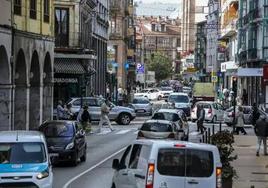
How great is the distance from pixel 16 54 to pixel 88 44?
106 feet

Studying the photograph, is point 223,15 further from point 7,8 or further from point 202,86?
point 7,8

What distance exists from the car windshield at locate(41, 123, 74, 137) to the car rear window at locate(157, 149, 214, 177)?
1267cm

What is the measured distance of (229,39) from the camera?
97562 millimetres

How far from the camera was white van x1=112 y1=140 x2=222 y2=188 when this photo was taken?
44.0 ft

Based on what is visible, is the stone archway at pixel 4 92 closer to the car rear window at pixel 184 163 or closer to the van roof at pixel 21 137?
the van roof at pixel 21 137

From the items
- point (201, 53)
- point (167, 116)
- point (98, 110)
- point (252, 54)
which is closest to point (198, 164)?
point (167, 116)

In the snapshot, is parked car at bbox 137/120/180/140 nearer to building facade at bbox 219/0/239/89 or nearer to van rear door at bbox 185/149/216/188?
van rear door at bbox 185/149/216/188

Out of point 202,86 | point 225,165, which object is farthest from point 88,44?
point 225,165

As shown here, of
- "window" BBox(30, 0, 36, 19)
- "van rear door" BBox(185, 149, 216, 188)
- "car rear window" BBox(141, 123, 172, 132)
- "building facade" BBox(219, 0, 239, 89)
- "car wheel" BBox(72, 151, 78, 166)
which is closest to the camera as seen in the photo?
"van rear door" BBox(185, 149, 216, 188)

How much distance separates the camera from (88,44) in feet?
223

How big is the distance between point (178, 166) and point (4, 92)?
21.9 meters

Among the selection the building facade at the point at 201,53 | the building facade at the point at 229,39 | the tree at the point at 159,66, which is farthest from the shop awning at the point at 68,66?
the tree at the point at 159,66

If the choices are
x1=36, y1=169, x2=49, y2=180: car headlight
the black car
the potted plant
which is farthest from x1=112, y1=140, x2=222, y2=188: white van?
the black car

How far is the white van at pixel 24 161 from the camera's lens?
16.9 m
